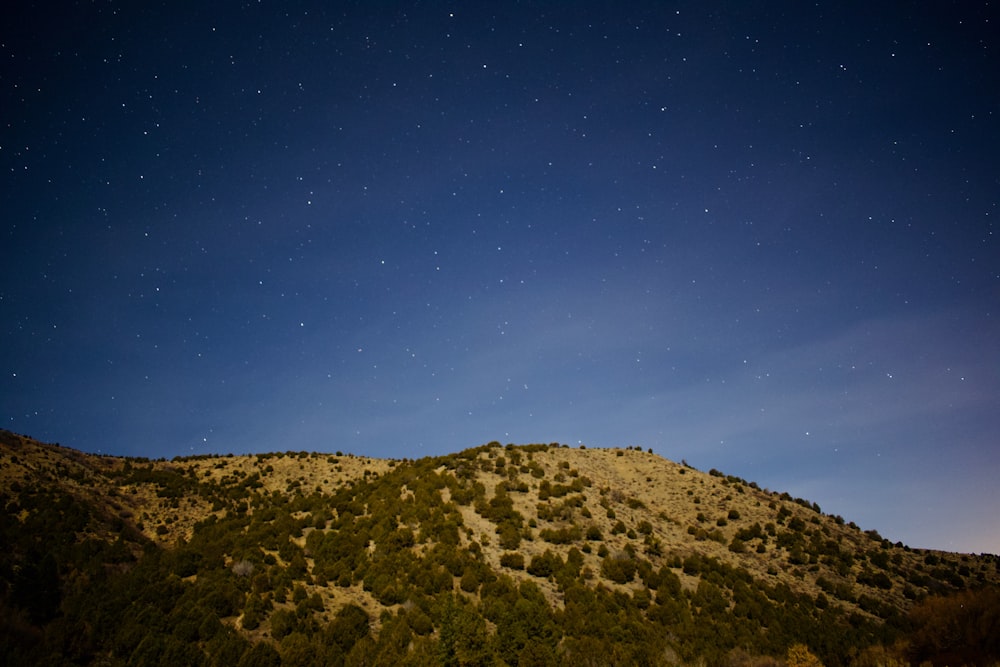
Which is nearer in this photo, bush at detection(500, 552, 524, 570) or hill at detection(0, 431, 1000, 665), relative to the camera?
hill at detection(0, 431, 1000, 665)

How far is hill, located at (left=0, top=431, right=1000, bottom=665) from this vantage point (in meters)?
16.8

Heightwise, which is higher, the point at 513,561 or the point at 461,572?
the point at 513,561

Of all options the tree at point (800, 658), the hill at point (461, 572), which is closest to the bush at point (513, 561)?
the hill at point (461, 572)

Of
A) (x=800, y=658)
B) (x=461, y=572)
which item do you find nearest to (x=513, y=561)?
(x=461, y=572)

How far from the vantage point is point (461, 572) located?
22.3m

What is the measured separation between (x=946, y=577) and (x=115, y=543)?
4578cm

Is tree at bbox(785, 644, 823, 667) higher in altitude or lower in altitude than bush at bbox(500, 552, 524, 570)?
lower

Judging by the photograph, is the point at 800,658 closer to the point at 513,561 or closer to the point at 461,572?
the point at 513,561

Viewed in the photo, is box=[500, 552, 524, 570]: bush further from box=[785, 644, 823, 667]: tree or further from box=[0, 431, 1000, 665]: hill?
box=[785, 644, 823, 667]: tree

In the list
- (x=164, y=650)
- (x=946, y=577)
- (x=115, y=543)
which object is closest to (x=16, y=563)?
(x=115, y=543)

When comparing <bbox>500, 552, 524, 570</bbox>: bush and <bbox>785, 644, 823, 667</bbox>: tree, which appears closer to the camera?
<bbox>785, 644, 823, 667</bbox>: tree

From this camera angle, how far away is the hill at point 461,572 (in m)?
16.8

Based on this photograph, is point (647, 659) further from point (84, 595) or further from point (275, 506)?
point (275, 506)

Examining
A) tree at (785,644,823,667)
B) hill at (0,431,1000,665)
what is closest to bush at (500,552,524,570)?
hill at (0,431,1000,665)
